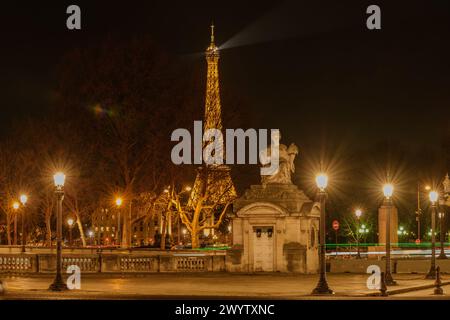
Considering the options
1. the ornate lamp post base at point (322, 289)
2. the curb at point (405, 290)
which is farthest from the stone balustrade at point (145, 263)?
the ornate lamp post base at point (322, 289)

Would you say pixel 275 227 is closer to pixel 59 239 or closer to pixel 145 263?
pixel 145 263

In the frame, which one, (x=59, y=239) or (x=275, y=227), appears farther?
(x=275, y=227)

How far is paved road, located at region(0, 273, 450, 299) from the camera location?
29672mm

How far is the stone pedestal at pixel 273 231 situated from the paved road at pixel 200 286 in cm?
105

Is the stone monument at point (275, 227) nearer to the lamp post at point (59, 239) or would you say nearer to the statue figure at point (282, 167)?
the statue figure at point (282, 167)

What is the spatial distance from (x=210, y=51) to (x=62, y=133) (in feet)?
182

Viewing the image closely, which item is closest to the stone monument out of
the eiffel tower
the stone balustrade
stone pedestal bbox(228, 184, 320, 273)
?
stone pedestal bbox(228, 184, 320, 273)

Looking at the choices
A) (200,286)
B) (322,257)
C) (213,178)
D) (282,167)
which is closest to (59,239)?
(200,286)

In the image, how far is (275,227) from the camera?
4162 cm

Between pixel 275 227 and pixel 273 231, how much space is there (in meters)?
Answer: 0.22

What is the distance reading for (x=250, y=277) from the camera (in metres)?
39.8

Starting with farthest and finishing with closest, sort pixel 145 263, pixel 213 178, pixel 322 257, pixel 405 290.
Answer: pixel 213 178 → pixel 145 263 → pixel 405 290 → pixel 322 257

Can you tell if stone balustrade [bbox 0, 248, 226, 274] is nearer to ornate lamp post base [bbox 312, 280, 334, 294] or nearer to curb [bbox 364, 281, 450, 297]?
curb [bbox 364, 281, 450, 297]
